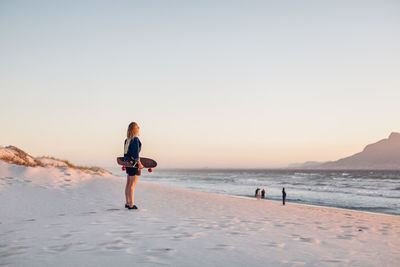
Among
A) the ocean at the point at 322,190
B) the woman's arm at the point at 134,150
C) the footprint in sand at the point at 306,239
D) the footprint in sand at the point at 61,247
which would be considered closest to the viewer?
the footprint in sand at the point at 61,247

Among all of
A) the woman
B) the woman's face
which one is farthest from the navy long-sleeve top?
the woman's face

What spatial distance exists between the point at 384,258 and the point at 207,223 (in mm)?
3613

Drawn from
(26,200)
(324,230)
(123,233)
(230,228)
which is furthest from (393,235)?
(26,200)

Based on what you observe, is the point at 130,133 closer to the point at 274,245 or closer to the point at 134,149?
the point at 134,149

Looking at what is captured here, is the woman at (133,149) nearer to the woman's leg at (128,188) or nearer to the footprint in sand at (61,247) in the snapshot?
the woman's leg at (128,188)

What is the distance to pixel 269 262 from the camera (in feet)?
12.8

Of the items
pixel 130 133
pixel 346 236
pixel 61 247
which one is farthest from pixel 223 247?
pixel 130 133

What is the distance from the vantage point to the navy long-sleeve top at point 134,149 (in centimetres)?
788

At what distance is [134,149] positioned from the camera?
788cm

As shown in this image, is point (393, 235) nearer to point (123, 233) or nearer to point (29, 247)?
point (123, 233)

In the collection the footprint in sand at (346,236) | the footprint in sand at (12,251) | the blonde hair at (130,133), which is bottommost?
the footprint in sand at (346,236)

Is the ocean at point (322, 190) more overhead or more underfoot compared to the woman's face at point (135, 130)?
more underfoot

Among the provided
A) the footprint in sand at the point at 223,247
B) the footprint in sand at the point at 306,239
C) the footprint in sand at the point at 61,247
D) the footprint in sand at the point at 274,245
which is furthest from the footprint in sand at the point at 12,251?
the footprint in sand at the point at 306,239

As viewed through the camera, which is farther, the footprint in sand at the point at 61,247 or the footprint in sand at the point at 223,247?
the footprint in sand at the point at 223,247
